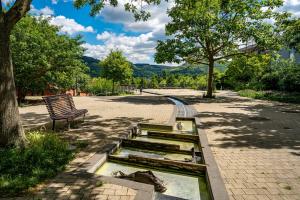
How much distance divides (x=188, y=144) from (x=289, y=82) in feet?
71.3

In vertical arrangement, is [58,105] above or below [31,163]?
above

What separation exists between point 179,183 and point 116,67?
2845cm

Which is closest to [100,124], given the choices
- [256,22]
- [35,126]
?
[35,126]

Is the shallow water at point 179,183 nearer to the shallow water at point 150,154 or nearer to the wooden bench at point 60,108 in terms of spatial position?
the shallow water at point 150,154

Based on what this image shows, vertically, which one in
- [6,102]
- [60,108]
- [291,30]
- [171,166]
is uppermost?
[291,30]

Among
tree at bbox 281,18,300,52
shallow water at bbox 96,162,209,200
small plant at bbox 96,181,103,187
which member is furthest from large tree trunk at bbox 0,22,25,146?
tree at bbox 281,18,300,52

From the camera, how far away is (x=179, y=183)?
4570mm

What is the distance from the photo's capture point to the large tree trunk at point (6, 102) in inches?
208

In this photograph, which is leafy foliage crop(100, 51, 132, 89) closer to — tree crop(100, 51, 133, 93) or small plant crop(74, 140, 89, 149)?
tree crop(100, 51, 133, 93)

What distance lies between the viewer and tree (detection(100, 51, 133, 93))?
3178 centimetres

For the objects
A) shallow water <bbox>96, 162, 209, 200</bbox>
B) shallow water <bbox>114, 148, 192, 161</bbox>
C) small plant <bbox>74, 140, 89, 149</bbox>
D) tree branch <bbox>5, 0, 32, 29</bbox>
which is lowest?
shallow water <bbox>96, 162, 209, 200</bbox>

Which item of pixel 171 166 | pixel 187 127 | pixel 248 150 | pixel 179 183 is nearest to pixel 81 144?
pixel 171 166

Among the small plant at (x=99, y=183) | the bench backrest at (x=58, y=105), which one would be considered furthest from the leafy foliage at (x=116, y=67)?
the small plant at (x=99, y=183)

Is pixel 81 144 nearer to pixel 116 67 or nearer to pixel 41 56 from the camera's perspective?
pixel 41 56
